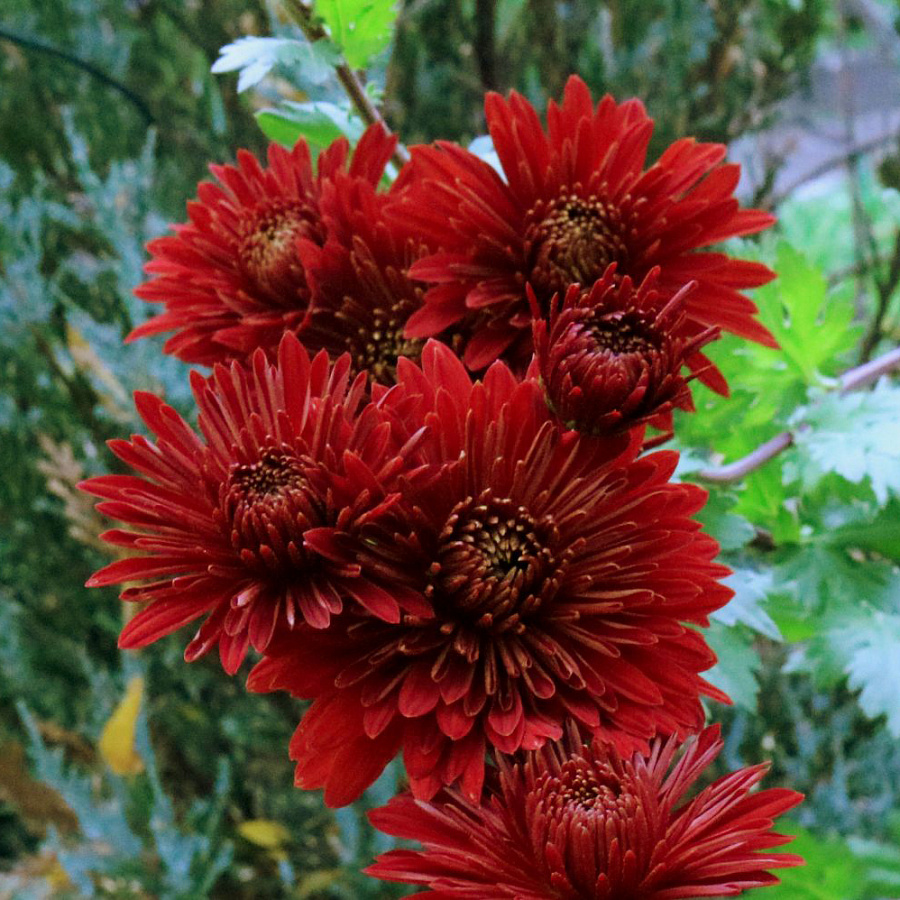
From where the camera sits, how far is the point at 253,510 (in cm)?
19

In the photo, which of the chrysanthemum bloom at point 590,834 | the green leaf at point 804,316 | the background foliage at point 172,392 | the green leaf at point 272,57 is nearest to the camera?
the chrysanthemum bloom at point 590,834

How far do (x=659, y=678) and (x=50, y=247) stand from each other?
66 cm

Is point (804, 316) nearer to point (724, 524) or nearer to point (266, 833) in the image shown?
point (724, 524)

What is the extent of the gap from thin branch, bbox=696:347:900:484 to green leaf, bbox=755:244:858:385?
0.8 inches

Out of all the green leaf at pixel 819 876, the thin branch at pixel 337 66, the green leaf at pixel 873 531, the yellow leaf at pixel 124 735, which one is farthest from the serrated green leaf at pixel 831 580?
the yellow leaf at pixel 124 735

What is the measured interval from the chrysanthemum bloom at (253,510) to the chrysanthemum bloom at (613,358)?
0.04 meters

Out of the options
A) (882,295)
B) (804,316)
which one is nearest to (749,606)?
(804,316)

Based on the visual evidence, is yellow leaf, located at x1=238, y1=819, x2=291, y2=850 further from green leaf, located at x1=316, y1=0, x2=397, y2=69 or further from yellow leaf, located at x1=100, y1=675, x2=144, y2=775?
green leaf, located at x1=316, y1=0, x2=397, y2=69

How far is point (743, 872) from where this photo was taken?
17 centimetres

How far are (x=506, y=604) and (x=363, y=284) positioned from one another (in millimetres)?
106

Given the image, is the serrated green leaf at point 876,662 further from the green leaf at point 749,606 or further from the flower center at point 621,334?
the flower center at point 621,334

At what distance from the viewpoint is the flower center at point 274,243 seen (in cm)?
26

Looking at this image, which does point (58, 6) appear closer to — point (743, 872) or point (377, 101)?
point (377, 101)

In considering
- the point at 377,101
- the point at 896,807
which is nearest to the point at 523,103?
the point at 377,101
